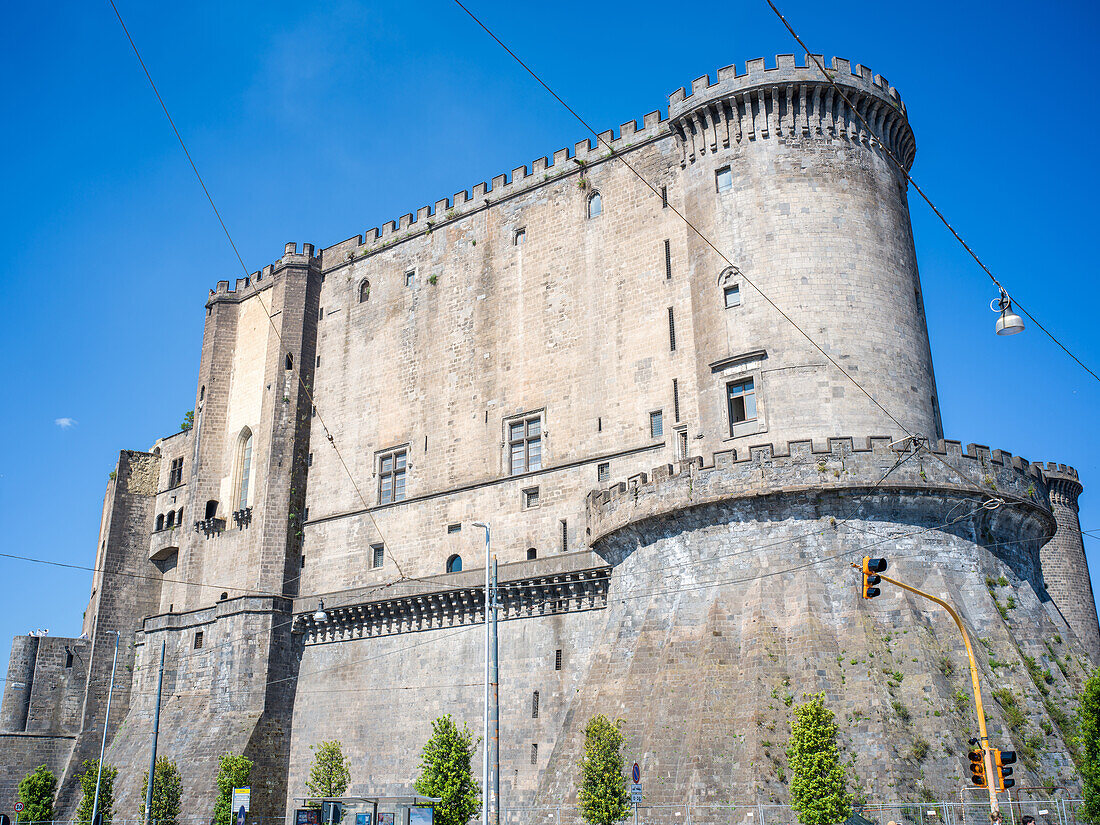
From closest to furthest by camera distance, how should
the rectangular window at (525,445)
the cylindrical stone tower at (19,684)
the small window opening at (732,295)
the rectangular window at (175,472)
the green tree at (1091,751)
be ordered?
the green tree at (1091,751)
the small window opening at (732,295)
the rectangular window at (525,445)
the cylindrical stone tower at (19,684)
the rectangular window at (175,472)

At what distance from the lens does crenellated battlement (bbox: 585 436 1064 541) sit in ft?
93.2

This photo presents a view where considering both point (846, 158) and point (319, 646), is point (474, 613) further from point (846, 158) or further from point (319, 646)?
point (846, 158)

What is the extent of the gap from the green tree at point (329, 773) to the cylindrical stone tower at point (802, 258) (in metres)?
18.7

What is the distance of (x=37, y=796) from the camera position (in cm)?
4706

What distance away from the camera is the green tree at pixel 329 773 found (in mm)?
37812

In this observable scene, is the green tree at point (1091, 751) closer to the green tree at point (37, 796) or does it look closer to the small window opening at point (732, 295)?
the small window opening at point (732, 295)

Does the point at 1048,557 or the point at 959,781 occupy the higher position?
the point at 1048,557

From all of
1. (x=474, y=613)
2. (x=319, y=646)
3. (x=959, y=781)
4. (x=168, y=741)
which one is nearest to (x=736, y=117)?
(x=474, y=613)

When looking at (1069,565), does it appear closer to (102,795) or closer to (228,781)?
(228,781)

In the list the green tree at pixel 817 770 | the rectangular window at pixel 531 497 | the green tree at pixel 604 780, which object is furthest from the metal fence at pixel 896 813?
the rectangular window at pixel 531 497

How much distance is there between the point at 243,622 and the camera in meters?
43.6

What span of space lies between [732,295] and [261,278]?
28.6 m

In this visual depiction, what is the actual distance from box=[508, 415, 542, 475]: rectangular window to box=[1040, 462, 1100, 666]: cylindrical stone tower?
73.3 ft

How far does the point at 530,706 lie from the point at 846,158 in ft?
72.3
